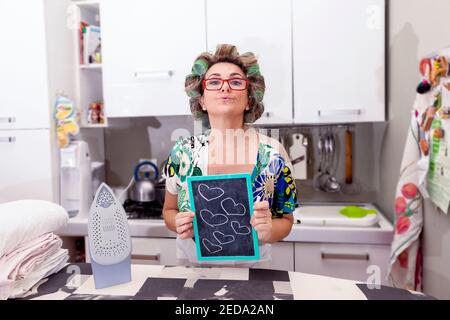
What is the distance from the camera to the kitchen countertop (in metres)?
0.76

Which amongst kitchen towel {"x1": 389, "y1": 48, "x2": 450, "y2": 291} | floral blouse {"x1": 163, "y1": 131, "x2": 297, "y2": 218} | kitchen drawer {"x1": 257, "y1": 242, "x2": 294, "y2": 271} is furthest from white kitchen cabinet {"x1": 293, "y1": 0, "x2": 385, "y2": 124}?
floral blouse {"x1": 163, "y1": 131, "x2": 297, "y2": 218}

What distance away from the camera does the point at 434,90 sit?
0.85 m

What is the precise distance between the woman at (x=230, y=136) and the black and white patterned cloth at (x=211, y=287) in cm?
8

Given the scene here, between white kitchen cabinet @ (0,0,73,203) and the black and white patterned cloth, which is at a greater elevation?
white kitchen cabinet @ (0,0,73,203)

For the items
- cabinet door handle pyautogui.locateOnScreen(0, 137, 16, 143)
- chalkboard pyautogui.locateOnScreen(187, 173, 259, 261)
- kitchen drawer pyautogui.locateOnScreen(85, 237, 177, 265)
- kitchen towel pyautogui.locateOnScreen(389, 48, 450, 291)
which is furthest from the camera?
cabinet door handle pyautogui.locateOnScreen(0, 137, 16, 143)

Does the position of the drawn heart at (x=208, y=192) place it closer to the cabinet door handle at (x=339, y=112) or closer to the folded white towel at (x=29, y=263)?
the folded white towel at (x=29, y=263)

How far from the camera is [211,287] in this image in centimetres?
59

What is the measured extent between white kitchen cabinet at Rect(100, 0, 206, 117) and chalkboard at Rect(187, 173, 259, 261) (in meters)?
0.36

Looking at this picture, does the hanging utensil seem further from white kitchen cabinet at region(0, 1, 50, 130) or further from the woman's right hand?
white kitchen cabinet at region(0, 1, 50, 130)

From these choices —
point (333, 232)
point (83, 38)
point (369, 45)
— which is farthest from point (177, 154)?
point (369, 45)

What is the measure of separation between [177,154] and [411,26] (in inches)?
28.9
